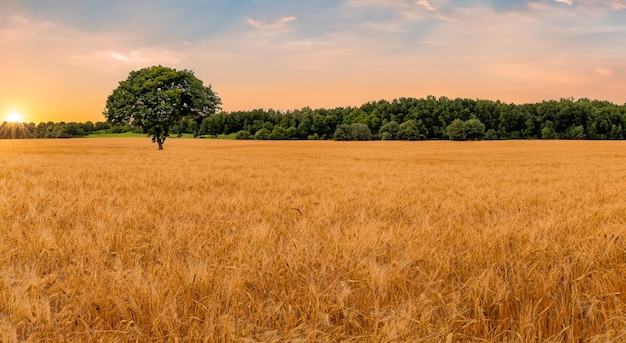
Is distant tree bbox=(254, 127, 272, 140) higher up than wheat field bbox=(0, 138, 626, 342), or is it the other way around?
distant tree bbox=(254, 127, 272, 140)

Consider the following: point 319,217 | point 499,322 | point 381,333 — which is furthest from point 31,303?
point 319,217

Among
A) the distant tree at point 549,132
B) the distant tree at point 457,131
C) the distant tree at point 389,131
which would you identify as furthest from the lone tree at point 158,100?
the distant tree at point 549,132

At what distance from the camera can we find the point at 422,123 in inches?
4218

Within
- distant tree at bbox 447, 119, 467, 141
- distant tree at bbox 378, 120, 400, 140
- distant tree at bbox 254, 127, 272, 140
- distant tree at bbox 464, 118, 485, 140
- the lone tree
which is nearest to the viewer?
the lone tree

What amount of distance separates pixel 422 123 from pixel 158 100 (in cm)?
7743

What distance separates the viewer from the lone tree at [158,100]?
43.5m

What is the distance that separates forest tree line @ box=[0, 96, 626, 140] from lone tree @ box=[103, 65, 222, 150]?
5393 cm

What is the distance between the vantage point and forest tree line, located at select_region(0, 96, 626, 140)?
101750 mm

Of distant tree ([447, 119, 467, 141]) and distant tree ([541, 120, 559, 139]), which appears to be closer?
distant tree ([447, 119, 467, 141])

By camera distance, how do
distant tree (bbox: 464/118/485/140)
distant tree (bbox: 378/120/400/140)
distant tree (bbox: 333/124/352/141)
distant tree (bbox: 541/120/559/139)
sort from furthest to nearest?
distant tree (bbox: 541/120/559/139) < distant tree (bbox: 378/120/400/140) < distant tree (bbox: 333/124/352/141) < distant tree (bbox: 464/118/485/140)

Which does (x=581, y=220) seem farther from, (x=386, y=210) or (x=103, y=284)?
(x=103, y=284)

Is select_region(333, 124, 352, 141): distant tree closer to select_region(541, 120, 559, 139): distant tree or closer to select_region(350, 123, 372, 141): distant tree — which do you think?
select_region(350, 123, 372, 141): distant tree

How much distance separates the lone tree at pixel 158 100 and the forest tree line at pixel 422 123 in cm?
5393

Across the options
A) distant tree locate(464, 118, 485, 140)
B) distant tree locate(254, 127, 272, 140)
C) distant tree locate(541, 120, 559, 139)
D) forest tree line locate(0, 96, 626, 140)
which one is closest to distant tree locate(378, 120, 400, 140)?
forest tree line locate(0, 96, 626, 140)
